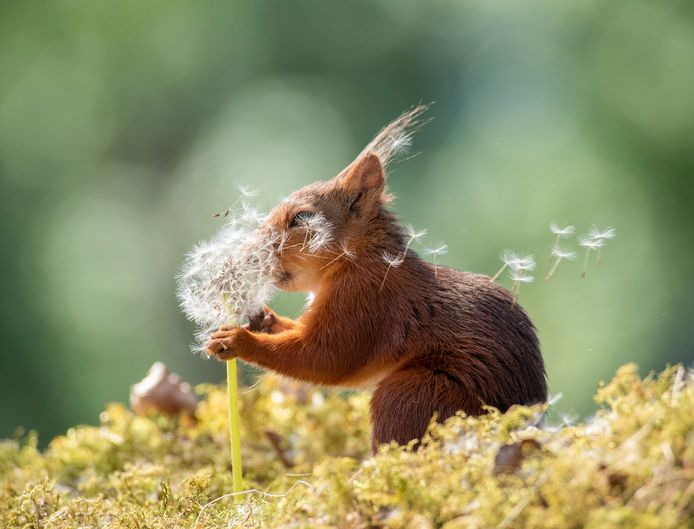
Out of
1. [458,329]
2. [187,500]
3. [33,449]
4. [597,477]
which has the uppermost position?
[33,449]

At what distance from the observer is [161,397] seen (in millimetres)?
2756

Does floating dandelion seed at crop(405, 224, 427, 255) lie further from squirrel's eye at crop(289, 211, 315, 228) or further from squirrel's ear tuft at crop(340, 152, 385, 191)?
squirrel's eye at crop(289, 211, 315, 228)

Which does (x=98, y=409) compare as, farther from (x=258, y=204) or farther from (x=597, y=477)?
(x=597, y=477)

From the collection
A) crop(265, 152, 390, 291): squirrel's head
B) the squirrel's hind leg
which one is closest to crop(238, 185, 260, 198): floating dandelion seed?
crop(265, 152, 390, 291): squirrel's head

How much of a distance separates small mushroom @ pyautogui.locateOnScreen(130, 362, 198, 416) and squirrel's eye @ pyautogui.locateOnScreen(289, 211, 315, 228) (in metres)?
0.89

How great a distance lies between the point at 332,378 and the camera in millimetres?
2006

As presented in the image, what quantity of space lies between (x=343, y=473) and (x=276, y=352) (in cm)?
74

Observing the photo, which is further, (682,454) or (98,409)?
(98,409)

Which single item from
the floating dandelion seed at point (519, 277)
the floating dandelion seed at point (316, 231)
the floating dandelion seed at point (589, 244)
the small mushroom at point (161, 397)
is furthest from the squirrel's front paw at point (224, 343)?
the small mushroom at point (161, 397)

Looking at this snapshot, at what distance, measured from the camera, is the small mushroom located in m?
2.75

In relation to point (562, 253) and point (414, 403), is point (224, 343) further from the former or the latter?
point (562, 253)

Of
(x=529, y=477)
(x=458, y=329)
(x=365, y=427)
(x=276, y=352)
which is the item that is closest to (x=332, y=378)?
(x=276, y=352)

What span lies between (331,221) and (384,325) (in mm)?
331

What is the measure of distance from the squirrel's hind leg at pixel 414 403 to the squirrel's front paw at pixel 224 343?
0.33 meters
